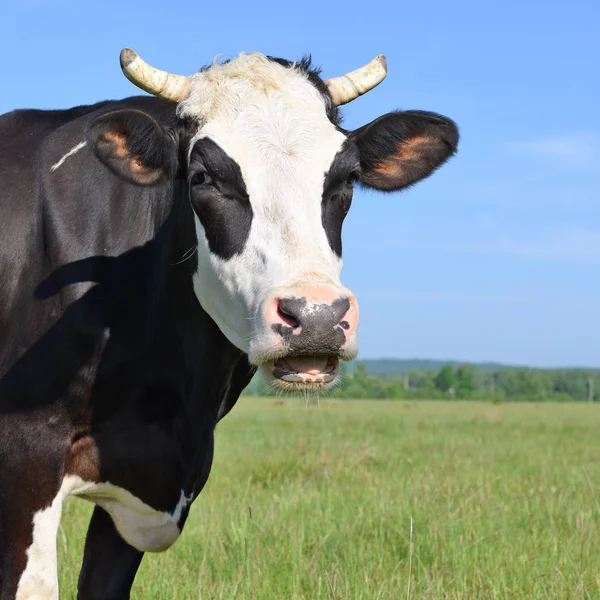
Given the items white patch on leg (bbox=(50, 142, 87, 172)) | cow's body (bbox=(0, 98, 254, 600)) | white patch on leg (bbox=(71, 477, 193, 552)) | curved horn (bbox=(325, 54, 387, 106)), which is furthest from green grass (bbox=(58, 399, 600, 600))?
curved horn (bbox=(325, 54, 387, 106))

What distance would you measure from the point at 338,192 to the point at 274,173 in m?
0.35

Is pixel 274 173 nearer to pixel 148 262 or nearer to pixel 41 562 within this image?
pixel 148 262

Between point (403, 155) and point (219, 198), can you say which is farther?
point (403, 155)

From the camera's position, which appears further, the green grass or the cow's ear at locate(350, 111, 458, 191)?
the green grass

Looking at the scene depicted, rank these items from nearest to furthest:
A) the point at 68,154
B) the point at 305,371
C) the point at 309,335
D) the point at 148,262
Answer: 1. the point at 309,335
2. the point at 305,371
3. the point at 148,262
4. the point at 68,154

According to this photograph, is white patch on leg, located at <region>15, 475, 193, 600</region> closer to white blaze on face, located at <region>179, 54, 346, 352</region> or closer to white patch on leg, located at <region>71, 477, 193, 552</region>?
white patch on leg, located at <region>71, 477, 193, 552</region>

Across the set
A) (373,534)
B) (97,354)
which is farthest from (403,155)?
(373,534)

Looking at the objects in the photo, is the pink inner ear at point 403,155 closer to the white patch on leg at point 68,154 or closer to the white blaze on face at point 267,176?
the white blaze on face at point 267,176

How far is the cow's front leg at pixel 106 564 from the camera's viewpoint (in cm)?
501

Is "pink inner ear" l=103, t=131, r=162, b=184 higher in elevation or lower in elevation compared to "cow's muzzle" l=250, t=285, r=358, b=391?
higher

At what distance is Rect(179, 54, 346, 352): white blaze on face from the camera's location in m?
3.71

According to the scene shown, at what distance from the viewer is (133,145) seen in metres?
4.38

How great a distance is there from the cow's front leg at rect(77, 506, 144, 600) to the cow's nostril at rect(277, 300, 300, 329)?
218cm

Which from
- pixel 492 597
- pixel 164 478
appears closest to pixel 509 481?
pixel 492 597
